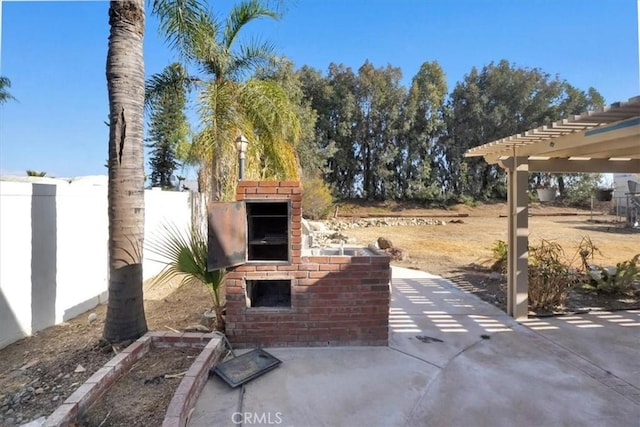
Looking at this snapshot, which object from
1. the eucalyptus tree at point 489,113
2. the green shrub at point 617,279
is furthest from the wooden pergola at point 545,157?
the eucalyptus tree at point 489,113

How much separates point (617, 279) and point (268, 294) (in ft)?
18.9

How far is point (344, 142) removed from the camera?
29.6 meters

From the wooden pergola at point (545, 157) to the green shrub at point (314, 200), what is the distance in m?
12.8

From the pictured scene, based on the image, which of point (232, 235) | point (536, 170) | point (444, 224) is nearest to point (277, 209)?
point (232, 235)

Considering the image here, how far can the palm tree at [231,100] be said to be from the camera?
6.43m

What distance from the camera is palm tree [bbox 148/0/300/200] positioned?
21.1 feet

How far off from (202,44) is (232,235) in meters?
4.66

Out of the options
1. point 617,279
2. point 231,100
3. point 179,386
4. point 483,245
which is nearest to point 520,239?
point 617,279

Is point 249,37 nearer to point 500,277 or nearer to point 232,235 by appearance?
point 232,235

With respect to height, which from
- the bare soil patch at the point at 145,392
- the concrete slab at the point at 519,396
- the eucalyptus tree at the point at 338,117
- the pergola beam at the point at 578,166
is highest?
the eucalyptus tree at the point at 338,117

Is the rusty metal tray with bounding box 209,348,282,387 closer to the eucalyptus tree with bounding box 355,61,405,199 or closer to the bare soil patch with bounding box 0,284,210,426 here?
the bare soil patch with bounding box 0,284,210,426

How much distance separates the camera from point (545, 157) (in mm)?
4820

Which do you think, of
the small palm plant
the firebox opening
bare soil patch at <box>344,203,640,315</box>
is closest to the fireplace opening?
the firebox opening

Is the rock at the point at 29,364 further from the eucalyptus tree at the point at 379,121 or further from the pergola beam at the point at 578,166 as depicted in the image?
the eucalyptus tree at the point at 379,121
